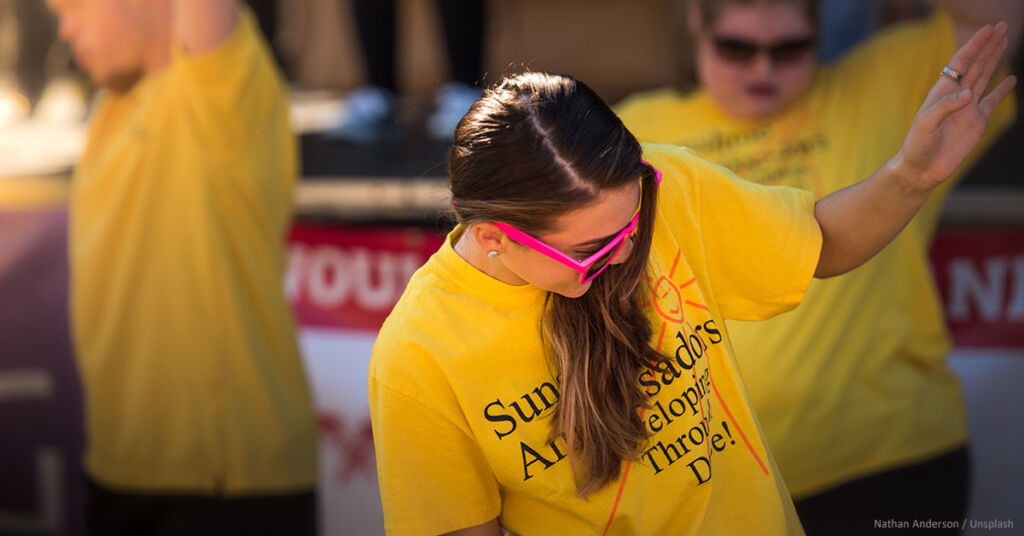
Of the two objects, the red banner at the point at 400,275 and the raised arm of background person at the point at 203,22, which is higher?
the raised arm of background person at the point at 203,22

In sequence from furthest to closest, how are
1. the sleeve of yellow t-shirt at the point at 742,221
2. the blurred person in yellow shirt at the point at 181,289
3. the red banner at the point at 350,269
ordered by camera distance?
the red banner at the point at 350,269, the blurred person in yellow shirt at the point at 181,289, the sleeve of yellow t-shirt at the point at 742,221

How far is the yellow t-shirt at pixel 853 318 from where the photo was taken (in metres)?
1.92

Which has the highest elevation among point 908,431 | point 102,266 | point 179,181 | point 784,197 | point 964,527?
point 784,197

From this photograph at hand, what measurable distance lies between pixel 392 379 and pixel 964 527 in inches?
Answer: 61.2

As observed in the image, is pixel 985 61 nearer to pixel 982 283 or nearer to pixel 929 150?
pixel 929 150

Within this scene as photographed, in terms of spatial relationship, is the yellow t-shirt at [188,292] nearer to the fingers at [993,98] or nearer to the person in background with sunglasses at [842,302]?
the person in background with sunglasses at [842,302]

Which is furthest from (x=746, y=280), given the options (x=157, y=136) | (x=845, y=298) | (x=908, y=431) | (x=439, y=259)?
(x=157, y=136)

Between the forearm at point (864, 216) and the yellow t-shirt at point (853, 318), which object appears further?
the yellow t-shirt at point (853, 318)

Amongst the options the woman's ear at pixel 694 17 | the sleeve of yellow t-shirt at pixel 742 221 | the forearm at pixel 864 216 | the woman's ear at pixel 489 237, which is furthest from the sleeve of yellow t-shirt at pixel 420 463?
the woman's ear at pixel 694 17

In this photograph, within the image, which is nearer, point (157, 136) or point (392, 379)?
point (392, 379)

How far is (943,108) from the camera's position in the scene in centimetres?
123

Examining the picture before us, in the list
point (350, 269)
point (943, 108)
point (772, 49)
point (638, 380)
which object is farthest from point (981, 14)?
point (350, 269)

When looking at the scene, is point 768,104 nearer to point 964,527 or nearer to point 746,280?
point 746,280

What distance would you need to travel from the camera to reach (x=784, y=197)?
55.3 inches
